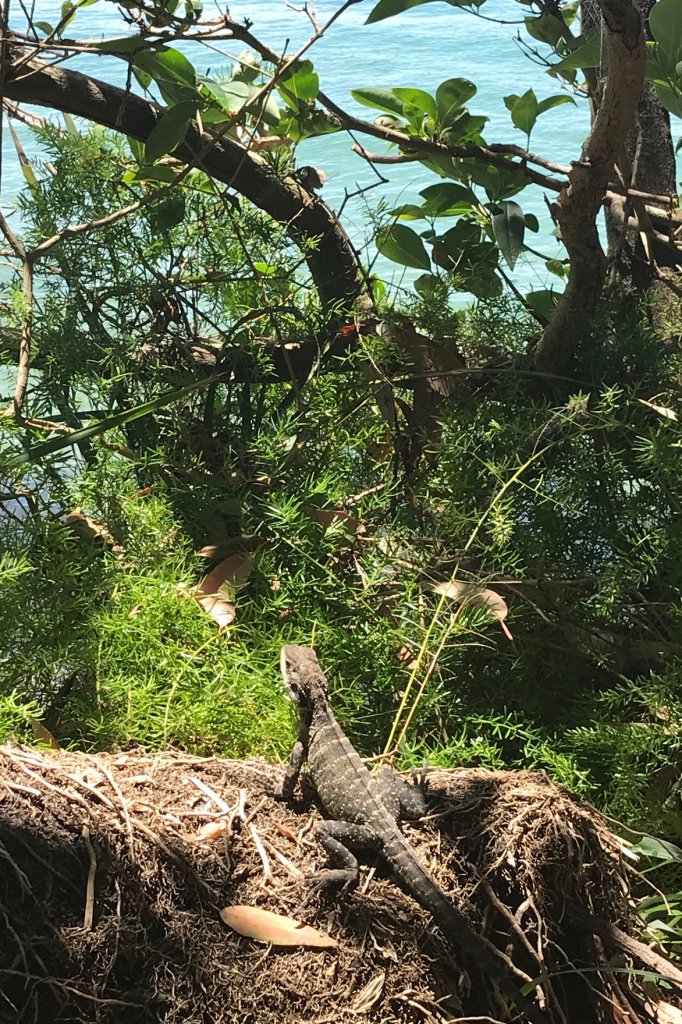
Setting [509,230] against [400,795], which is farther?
[509,230]

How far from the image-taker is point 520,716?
10.8 feet

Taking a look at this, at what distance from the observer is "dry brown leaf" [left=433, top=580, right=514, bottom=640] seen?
3.14 m

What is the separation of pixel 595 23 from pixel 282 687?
3170mm

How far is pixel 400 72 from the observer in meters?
7.60

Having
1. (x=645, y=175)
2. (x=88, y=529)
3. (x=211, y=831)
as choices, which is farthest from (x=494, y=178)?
(x=211, y=831)

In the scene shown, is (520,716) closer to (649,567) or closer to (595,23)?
(649,567)

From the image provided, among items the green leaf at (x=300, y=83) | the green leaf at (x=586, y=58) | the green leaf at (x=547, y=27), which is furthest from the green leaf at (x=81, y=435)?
the green leaf at (x=547, y=27)

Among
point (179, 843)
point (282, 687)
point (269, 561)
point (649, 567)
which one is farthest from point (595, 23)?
point (179, 843)

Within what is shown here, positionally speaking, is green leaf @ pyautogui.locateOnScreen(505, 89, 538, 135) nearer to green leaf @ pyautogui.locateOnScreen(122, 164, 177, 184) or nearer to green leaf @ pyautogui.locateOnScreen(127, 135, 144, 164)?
green leaf @ pyautogui.locateOnScreen(122, 164, 177, 184)

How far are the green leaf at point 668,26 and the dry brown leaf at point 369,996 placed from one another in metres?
3.22

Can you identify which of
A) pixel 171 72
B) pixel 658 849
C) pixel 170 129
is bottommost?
pixel 658 849

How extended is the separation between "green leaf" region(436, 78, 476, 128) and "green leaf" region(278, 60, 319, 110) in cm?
50

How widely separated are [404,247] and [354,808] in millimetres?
2505

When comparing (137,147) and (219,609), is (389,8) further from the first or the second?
(219,609)
